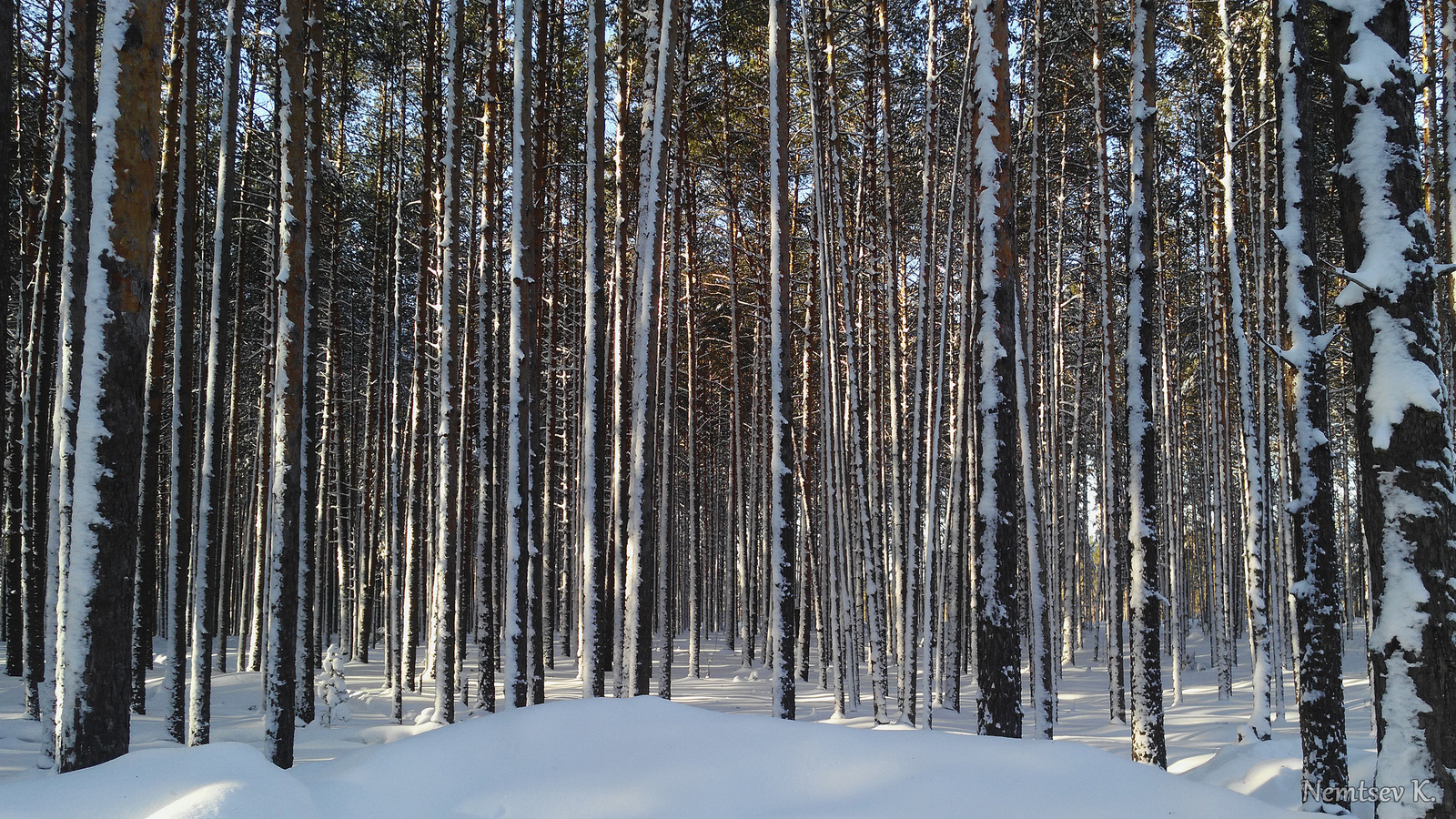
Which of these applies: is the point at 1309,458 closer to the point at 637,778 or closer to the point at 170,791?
the point at 637,778

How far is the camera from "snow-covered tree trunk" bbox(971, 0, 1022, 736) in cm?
655

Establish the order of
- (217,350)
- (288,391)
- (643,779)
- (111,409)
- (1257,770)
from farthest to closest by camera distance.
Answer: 1. (217,350)
2. (1257,770)
3. (288,391)
4. (111,409)
5. (643,779)

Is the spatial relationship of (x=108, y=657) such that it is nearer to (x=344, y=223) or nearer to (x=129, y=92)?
(x=129, y=92)

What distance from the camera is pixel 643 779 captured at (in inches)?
150

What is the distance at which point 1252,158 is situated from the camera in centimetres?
1484

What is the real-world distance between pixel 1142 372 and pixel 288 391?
776cm

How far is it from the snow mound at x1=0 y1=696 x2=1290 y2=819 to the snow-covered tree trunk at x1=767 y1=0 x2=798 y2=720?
4469 mm

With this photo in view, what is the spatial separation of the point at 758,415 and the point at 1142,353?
1096 centimetres

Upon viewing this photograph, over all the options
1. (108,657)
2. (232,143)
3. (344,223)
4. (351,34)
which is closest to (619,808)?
(108,657)

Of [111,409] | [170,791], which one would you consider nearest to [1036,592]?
[170,791]

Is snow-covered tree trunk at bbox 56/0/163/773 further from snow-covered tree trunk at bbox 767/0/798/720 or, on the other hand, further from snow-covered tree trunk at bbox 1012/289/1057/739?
snow-covered tree trunk at bbox 1012/289/1057/739

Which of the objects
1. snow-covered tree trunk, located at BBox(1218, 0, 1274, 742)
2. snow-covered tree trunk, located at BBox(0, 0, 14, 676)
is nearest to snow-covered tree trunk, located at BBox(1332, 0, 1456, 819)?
snow-covered tree trunk, located at BBox(1218, 0, 1274, 742)

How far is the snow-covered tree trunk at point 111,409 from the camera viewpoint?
4609 mm

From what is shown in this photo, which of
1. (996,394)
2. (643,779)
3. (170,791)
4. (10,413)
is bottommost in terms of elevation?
(643,779)
